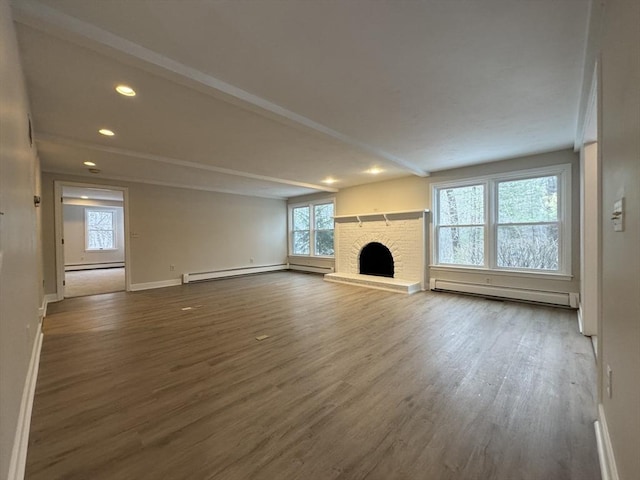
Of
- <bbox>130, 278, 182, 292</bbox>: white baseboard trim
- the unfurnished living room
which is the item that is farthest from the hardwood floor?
<bbox>130, 278, 182, 292</bbox>: white baseboard trim

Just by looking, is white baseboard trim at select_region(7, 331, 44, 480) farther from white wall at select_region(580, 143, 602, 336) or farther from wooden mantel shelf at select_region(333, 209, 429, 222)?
wooden mantel shelf at select_region(333, 209, 429, 222)

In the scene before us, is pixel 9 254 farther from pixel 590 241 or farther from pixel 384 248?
pixel 384 248

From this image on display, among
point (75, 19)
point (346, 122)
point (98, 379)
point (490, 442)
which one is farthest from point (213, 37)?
point (490, 442)

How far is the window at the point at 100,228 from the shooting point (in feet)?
32.9

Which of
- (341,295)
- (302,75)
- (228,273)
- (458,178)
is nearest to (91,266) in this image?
(228,273)

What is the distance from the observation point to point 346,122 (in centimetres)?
322

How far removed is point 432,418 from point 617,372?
0.99 metres

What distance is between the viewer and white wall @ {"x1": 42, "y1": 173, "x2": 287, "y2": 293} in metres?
6.02

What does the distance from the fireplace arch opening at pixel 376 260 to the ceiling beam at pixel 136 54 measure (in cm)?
441

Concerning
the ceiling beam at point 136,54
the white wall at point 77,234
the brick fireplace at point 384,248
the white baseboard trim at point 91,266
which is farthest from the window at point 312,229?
the white baseboard trim at point 91,266

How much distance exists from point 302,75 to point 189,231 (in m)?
5.76

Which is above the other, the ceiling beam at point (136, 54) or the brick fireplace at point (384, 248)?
the ceiling beam at point (136, 54)

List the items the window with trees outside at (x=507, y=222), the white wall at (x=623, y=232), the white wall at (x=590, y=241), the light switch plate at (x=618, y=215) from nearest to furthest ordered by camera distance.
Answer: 1. the white wall at (x=623, y=232)
2. the light switch plate at (x=618, y=215)
3. the white wall at (x=590, y=241)
4. the window with trees outside at (x=507, y=222)

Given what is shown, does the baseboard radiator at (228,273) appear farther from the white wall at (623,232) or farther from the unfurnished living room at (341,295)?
the white wall at (623,232)
